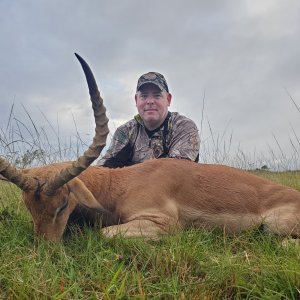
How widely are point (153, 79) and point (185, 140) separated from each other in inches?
44.4

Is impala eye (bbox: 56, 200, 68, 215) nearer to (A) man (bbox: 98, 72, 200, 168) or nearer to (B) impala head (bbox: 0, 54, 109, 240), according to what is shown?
(B) impala head (bbox: 0, 54, 109, 240)

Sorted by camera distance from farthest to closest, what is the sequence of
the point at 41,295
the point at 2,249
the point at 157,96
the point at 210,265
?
the point at 157,96, the point at 2,249, the point at 210,265, the point at 41,295

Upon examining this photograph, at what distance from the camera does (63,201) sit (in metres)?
4.23

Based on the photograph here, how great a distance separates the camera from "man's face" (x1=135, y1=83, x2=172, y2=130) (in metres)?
7.11

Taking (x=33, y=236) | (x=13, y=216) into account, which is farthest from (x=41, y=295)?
(x=13, y=216)

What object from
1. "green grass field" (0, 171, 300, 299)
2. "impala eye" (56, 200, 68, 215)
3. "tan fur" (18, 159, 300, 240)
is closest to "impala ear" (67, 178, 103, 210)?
"tan fur" (18, 159, 300, 240)

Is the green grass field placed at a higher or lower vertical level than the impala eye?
lower

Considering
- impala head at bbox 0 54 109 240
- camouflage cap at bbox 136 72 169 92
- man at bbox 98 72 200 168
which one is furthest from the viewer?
camouflage cap at bbox 136 72 169 92

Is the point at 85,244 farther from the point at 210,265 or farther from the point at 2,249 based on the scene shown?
the point at 210,265

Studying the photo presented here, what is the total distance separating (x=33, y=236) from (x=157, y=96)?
12.4 ft

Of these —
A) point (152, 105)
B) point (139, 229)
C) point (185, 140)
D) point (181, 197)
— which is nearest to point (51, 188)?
point (139, 229)

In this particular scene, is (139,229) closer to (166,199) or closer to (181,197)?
(166,199)

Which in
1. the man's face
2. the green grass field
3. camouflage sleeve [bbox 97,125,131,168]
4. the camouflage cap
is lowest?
the green grass field

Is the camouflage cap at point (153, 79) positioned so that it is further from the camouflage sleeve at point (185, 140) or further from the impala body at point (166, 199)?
the impala body at point (166, 199)
